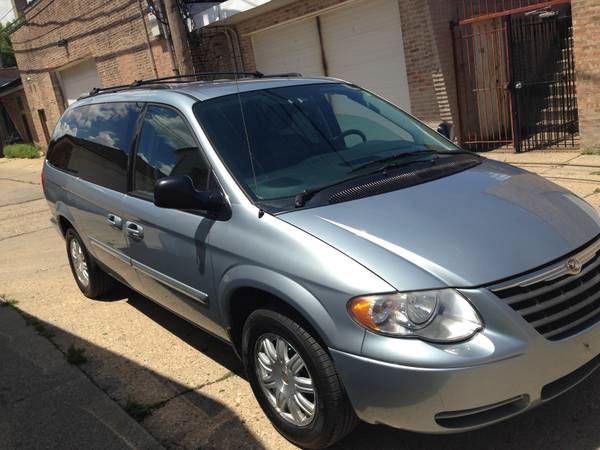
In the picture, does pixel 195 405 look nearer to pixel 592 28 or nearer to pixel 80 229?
pixel 80 229

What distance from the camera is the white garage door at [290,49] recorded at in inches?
473

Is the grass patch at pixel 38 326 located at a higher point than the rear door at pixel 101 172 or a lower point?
lower

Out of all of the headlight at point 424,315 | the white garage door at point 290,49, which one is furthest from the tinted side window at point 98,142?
the white garage door at point 290,49

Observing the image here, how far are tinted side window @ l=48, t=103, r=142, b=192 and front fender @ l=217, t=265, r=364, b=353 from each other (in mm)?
1561

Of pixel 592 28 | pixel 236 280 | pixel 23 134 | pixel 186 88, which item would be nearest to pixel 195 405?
pixel 236 280

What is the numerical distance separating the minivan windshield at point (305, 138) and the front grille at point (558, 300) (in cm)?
111

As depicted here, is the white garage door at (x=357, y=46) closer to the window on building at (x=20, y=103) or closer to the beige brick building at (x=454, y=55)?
the beige brick building at (x=454, y=55)

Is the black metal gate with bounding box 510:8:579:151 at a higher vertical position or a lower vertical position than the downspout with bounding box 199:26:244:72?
lower

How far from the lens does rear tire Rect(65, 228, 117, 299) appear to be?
5.22 meters

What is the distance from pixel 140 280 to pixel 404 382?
235 cm

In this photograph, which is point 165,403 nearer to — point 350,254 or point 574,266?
point 350,254

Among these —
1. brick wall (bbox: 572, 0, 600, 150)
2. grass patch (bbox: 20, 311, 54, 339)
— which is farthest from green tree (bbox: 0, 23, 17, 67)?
grass patch (bbox: 20, 311, 54, 339)

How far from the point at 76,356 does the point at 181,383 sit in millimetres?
957

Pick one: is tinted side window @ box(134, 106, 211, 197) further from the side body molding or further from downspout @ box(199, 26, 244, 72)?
downspout @ box(199, 26, 244, 72)
